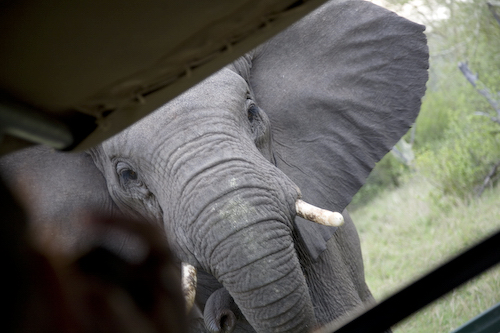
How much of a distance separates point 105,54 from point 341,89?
1851mm

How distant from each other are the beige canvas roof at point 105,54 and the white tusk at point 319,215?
109 cm

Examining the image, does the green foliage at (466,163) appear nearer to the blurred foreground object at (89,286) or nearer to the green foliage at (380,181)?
the green foliage at (380,181)

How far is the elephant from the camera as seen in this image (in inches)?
57.2

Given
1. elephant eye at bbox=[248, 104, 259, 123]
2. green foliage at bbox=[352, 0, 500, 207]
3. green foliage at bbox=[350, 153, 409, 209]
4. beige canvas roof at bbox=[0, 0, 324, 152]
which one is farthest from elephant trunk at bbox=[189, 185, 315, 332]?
green foliage at bbox=[350, 153, 409, 209]

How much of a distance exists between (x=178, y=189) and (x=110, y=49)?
114cm

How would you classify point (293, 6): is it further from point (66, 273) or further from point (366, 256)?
point (366, 256)

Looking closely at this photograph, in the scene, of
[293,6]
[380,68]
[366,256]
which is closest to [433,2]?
[366,256]

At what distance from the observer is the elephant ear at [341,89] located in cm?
208

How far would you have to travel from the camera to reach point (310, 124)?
83.4 inches

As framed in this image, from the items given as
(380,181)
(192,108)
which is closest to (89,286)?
(192,108)

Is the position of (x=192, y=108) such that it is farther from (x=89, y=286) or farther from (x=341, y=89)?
(x=89, y=286)

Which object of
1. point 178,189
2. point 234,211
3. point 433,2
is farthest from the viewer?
point 433,2

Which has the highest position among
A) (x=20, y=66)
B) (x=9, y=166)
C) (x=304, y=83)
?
(x=20, y=66)

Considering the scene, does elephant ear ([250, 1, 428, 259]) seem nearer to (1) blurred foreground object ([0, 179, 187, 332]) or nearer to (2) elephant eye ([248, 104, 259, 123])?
(2) elephant eye ([248, 104, 259, 123])
